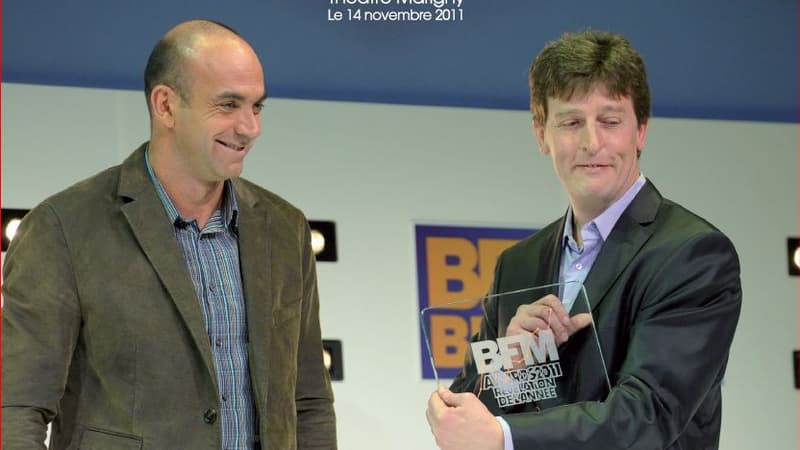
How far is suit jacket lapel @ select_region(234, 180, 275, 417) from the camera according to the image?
111 inches

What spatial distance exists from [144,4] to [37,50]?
1.49 feet

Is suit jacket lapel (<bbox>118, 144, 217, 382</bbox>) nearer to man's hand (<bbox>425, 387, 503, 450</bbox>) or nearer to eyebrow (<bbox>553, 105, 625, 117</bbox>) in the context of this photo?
man's hand (<bbox>425, 387, 503, 450</bbox>)

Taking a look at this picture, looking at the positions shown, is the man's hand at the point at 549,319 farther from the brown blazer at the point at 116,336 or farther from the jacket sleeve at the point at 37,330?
the jacket sleeve at the point at 37,330

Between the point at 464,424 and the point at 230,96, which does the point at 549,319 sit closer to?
the point at 464,424

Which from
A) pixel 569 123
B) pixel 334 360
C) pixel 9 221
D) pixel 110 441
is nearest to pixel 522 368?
pixel 569 123

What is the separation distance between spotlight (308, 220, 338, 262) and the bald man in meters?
2.14

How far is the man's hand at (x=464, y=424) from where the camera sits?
2455 mm

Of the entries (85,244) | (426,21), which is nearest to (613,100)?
(85,244)

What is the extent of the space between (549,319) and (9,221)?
2862mm

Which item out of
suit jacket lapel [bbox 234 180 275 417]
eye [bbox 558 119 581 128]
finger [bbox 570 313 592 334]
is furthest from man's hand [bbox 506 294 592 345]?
suit jacket lapel [bbox 234 180 275 417]

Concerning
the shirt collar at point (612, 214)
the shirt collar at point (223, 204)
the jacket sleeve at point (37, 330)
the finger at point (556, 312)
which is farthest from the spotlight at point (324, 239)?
the finger at point (556, 312)

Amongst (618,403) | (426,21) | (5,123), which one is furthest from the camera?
(426,21)

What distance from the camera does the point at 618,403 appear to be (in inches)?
96.0

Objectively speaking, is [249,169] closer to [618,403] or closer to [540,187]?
[540,187]
